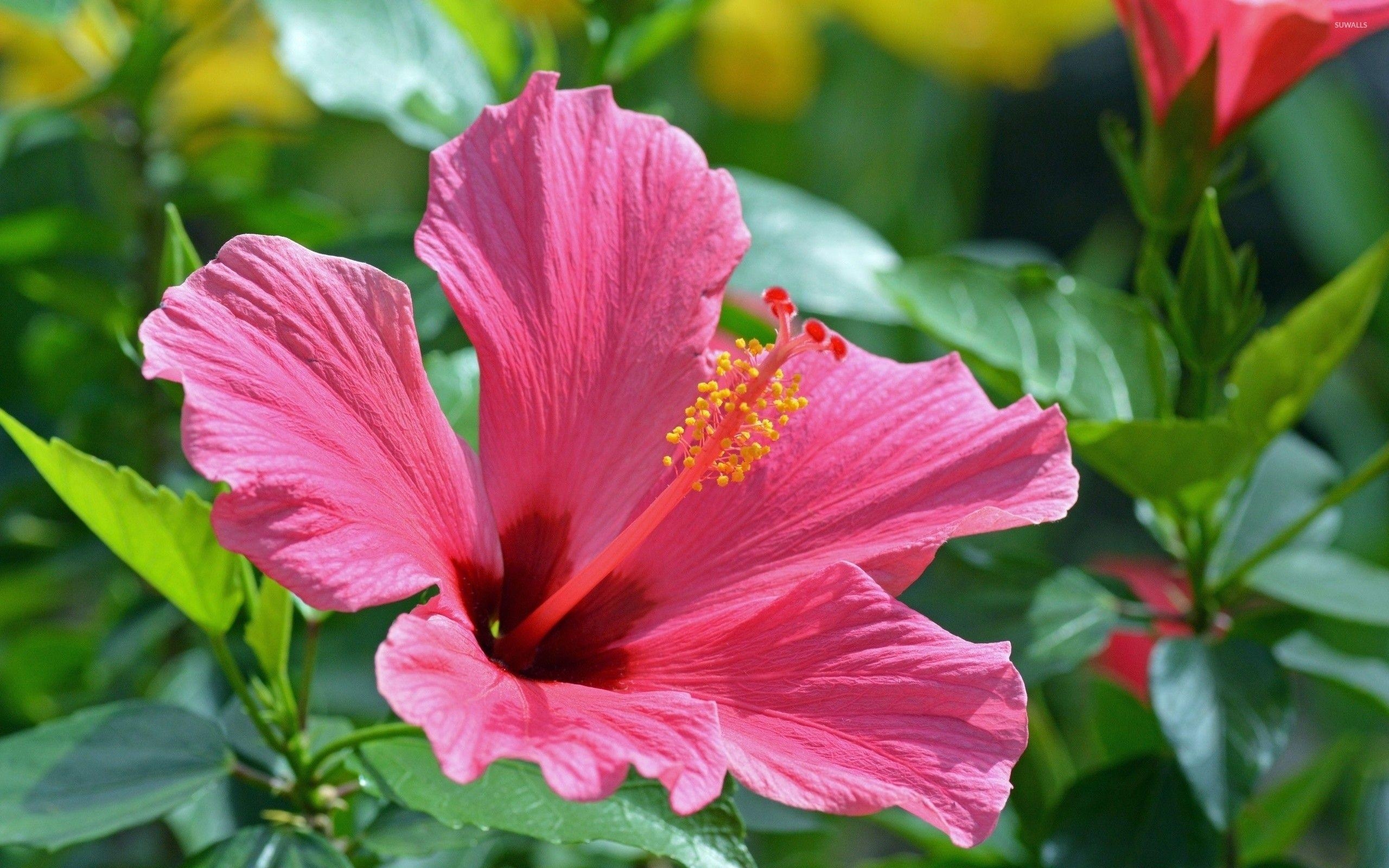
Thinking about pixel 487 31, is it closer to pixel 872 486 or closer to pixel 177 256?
pixel 177 256

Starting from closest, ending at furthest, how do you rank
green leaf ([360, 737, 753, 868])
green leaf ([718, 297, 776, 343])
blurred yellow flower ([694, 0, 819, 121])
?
1. green leaf ([360, 737, 753, 868])
2. green leaf ([718, 297, 776, 343])
3. blurred yellow flower ([694, 0, 819, 121])

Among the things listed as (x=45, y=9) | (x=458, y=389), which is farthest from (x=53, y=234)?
(x=458, y=389)

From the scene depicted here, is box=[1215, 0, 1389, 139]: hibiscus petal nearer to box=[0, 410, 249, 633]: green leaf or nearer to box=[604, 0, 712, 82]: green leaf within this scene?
box=[604, 0, 712, 82]: green leaf

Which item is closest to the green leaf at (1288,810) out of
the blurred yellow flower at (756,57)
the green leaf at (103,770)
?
the green leaf at (103,770)

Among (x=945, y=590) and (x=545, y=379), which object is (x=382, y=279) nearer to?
(x=545, y=379)

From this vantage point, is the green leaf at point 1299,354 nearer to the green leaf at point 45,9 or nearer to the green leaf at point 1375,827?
the green leaf at point 1375,827

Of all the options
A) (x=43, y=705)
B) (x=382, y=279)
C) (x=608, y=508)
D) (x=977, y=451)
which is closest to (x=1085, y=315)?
(x=977, y=451)

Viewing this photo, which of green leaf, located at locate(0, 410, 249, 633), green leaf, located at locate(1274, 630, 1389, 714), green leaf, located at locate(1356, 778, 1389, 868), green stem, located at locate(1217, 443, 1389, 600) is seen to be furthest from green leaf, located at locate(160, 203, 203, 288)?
green leaf, located at locate(1356, 778, 1389, 868)
